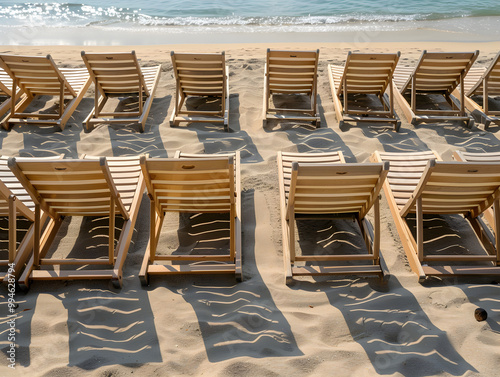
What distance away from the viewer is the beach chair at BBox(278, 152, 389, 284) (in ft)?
9.09

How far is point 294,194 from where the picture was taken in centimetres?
299

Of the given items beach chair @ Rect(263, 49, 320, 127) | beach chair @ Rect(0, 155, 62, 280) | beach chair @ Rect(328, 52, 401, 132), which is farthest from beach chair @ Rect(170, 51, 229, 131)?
beach chair @ Rect(0, 155, 62, 280)

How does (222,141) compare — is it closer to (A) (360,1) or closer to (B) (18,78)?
(B) (18,78)

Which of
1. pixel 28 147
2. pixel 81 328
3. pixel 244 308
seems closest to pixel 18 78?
pixel 28 147

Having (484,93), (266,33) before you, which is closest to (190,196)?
(484,93)

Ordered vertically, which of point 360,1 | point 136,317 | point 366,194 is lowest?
point 136,317

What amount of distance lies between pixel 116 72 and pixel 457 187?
4.39 metres

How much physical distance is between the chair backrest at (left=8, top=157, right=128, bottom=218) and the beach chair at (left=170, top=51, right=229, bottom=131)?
2.27 metres

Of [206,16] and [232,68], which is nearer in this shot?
[232,68]

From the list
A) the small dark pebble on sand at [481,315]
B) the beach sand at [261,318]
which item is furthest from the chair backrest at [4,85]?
the small dark pebble on sand at [481,315]

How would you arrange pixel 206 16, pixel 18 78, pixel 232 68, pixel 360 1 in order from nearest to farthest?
pixel 18 78, pixel 232 68, pixel 206 16, pixel 360 1

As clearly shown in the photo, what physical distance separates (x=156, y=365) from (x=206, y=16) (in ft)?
43.3

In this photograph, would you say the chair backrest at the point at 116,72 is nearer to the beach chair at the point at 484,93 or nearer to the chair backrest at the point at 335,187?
the chair backrest at the point at 335,187

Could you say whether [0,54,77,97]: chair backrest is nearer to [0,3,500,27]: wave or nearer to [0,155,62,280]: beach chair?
[0,155,62,280]: beach chair
